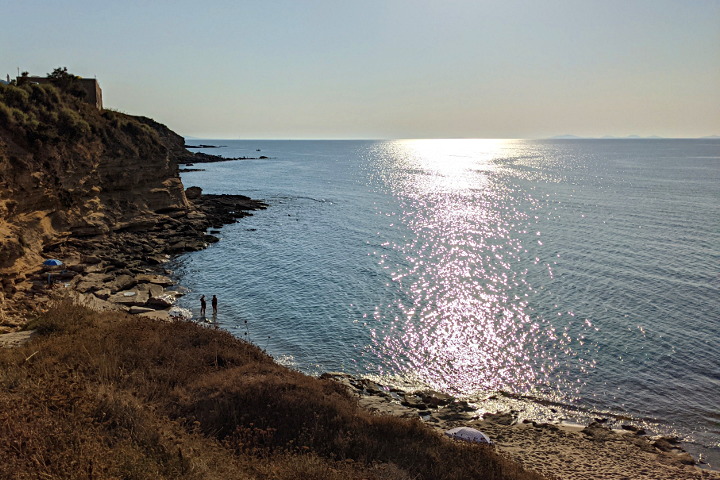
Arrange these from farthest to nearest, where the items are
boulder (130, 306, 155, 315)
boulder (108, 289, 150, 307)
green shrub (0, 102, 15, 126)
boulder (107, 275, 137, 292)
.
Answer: boulder (107, 275, 137, 292) → green shrub (0, 102, 15, 126) → boulder (108, 289, 150, 307) → boulder (130, 306, 155, 315)

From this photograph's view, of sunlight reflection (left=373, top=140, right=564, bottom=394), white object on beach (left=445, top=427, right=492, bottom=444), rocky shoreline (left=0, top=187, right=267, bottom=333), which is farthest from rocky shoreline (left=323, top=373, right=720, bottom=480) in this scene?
rocky shoreline (left=0, top=187, right=267, bottom=333)

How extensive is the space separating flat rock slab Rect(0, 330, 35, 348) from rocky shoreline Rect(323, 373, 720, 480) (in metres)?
12.2

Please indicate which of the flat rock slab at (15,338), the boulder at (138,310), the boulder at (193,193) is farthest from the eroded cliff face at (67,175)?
the boulder at (193,193)

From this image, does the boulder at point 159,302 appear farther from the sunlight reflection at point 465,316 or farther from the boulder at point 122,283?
the sunlight reflection at point 465,316

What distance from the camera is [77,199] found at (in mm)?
35750

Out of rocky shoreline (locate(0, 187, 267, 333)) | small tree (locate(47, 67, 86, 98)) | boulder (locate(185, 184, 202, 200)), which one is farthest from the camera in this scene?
boulder (locate(185, 184, 202, 200))

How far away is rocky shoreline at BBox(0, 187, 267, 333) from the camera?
25.5 m

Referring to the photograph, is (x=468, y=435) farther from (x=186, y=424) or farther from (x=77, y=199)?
(x=77, y=199)

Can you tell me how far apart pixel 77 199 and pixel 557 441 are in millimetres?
37620

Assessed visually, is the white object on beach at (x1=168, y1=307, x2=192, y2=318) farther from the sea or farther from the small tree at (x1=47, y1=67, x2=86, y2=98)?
the small tree at (x1=47, y1=67, x2=86, y2=98)

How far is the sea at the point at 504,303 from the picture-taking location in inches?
856

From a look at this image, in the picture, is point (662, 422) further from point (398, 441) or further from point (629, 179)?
point (629, 179)

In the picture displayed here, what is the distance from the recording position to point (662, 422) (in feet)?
63.7

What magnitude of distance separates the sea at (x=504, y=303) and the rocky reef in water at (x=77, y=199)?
5.31 meters
